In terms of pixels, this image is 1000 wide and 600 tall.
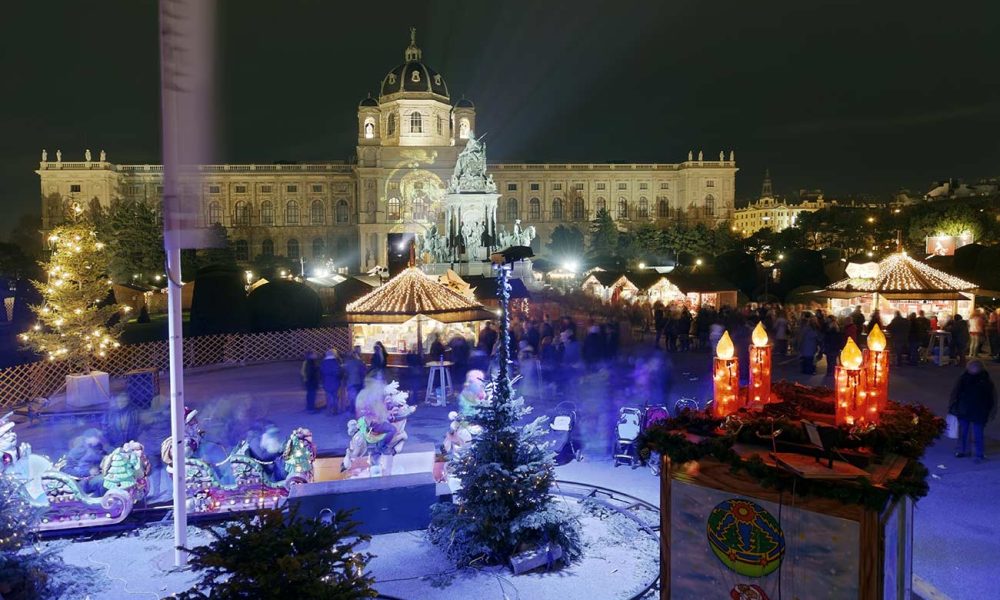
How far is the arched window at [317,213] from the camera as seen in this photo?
67.8 m

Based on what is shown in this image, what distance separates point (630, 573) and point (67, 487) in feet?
16.6

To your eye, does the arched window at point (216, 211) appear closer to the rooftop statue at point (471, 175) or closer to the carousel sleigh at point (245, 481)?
the rooftop statue at point (471, 175)

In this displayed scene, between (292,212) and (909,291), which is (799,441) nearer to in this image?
(909,291)

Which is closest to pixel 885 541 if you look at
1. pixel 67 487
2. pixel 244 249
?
pixel 67 487

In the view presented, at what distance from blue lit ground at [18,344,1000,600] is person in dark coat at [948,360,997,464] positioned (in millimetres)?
295

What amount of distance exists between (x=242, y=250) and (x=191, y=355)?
53.4 metres

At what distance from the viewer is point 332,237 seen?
67562 mm

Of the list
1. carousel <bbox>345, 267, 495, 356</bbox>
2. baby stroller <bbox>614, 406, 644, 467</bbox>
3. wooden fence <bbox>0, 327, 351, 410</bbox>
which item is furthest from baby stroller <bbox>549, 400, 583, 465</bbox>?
wooden fence <bbox>0, 327, 351, 410</bbox>

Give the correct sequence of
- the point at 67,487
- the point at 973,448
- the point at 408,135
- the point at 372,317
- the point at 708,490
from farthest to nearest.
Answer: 1. the point at 408,135
2. the point at 372,317
3. the point at 973,448
4. the point at 67,487
5. the point at 708,490

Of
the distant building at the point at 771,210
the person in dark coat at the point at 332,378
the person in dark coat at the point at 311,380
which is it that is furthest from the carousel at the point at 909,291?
the distant building at the point at 771,210

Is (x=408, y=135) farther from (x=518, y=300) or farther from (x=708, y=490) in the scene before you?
(x=708, y=490)

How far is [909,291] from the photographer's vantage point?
1664cm

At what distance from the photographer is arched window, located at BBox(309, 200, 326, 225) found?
67750mm

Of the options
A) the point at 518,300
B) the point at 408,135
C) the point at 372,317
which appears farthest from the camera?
the point at 408,135
